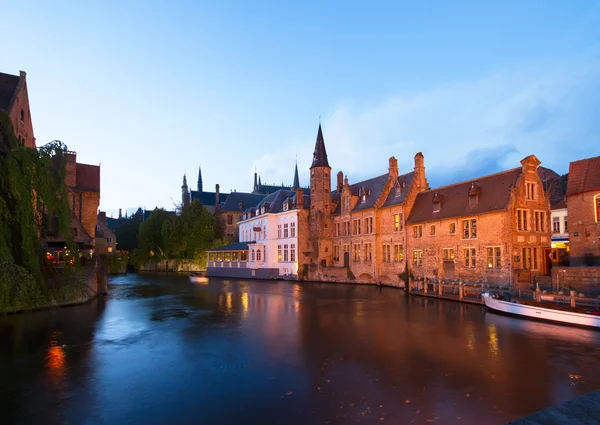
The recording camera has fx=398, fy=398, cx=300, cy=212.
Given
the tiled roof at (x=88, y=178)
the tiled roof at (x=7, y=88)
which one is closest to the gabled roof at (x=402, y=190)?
the tiled roof at (x=88, y=178)

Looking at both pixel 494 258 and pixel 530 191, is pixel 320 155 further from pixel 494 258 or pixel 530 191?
pixel 494 258

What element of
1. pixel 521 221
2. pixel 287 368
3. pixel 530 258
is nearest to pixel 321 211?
pixel 521 221

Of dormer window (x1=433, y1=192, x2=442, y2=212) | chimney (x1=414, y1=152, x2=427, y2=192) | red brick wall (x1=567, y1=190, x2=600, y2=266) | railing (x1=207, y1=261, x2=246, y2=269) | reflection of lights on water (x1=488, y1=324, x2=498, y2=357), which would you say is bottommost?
reflection of lights on water (x1=488, y1=324, x2=498, y2=357)

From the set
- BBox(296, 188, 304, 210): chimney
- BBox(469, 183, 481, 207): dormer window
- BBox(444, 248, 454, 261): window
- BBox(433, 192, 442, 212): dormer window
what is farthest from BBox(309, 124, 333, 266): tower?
BBox(469, 183, 481, 207): dormer window

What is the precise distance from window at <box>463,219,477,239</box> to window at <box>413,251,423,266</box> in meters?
4.98

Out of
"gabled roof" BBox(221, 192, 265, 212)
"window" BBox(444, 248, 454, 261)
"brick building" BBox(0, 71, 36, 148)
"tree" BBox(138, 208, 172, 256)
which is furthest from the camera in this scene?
"gabled roof" BBox(221, 192, 265, 212)

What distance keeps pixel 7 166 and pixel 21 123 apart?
1746 centimetres

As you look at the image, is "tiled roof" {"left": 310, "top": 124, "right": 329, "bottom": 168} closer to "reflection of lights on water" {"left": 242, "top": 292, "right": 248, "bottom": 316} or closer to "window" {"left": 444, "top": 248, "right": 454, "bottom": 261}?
"window" {"left": 444, "top": 248, "right": 454, "bottom": 261}

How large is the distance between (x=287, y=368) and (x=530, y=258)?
2382 cm

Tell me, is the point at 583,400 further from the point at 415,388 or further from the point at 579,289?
the point at 579,289

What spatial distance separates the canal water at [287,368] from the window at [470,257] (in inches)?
381

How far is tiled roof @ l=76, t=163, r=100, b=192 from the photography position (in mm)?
38250

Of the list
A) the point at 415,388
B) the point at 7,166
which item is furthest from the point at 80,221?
the point at 415,388

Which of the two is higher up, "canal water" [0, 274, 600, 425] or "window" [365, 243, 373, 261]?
"window" [365, 243, 373, 261]
